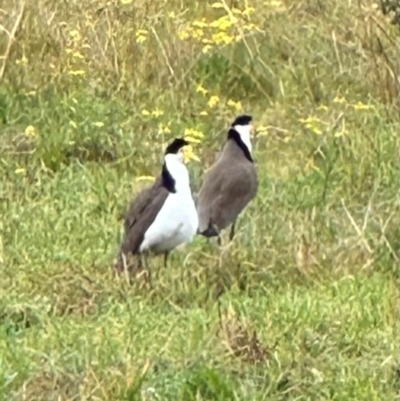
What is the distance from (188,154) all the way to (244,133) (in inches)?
17.0

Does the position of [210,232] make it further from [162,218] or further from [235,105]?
[235,105]

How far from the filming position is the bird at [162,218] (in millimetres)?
6984

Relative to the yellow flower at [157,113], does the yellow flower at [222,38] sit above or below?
above

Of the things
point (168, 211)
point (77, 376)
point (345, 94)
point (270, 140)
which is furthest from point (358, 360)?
point (345, 94)

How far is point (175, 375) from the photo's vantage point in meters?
5.52

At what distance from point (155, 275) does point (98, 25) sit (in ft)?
12.4

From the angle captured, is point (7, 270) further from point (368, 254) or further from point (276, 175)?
point (276, 175)

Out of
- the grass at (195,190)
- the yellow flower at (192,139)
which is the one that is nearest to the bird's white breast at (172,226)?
the grass at (195,190)

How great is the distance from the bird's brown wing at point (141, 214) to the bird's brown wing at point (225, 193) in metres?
0.39

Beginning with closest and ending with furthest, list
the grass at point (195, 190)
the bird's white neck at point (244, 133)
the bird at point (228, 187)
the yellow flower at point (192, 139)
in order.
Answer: the grass at point (195, 190) < the bird at point (228, 187) < the bird's white neck at point (244, 133) < the yellow flower at point (192, 139)

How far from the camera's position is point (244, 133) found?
836 cm

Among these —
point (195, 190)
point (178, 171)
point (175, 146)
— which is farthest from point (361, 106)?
point (178, 171)

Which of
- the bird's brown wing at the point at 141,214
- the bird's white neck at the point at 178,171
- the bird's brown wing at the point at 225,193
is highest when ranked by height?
the bird's white neck at the point at 178,171

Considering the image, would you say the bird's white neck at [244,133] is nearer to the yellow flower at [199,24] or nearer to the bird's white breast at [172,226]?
the bird's white breast at [172,226]
